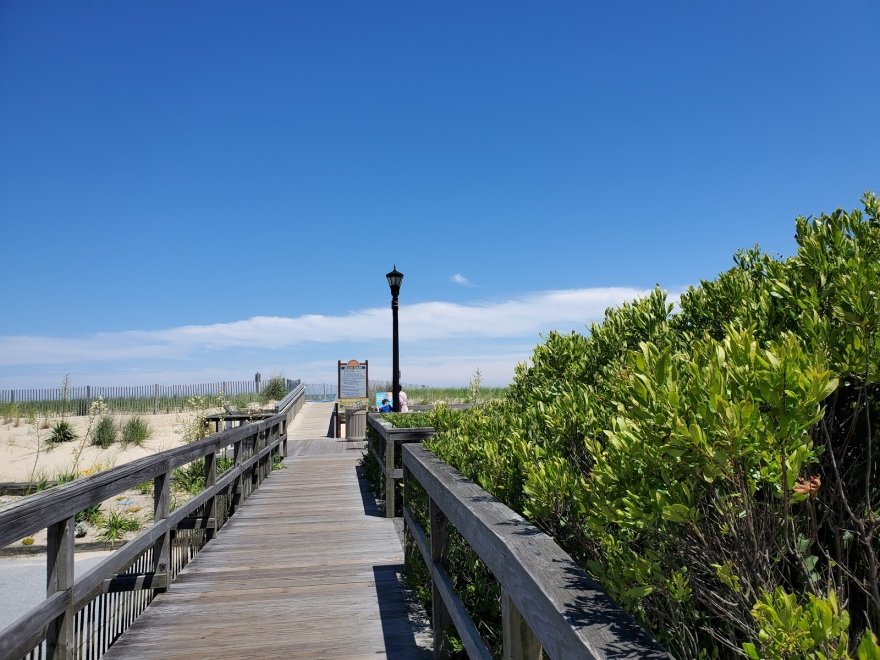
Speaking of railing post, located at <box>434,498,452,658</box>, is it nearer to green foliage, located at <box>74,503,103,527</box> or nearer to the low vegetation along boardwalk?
the low vegetation along boardwalk

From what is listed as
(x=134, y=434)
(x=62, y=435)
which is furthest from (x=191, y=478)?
(x=62, y=435)

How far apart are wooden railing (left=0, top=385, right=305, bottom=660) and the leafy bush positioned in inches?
83.0

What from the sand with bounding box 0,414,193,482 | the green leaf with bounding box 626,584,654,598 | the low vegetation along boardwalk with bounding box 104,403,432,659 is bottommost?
the sand with bounding box 0,414,193,482

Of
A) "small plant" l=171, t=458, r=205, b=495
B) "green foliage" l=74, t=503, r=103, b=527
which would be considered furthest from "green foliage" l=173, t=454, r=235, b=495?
"green foliage" l=74, t=503, r=103, b=527

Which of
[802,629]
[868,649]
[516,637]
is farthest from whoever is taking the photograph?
[516,637]

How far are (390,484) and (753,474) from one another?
19.9 feet

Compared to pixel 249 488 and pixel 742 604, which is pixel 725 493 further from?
pixel 249 488

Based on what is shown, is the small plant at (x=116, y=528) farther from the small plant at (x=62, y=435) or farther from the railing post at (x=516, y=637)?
the small plant at (x=62, y=435)

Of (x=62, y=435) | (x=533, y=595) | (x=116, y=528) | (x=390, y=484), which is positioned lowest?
(x=116, y=528)

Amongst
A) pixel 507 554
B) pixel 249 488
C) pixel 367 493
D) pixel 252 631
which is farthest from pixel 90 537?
pixel 507 554

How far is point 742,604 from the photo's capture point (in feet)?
4.33

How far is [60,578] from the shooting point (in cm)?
278

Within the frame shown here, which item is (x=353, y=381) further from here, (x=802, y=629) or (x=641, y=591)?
(x=802, y=629)

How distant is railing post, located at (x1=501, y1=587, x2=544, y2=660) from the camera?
1.79m
